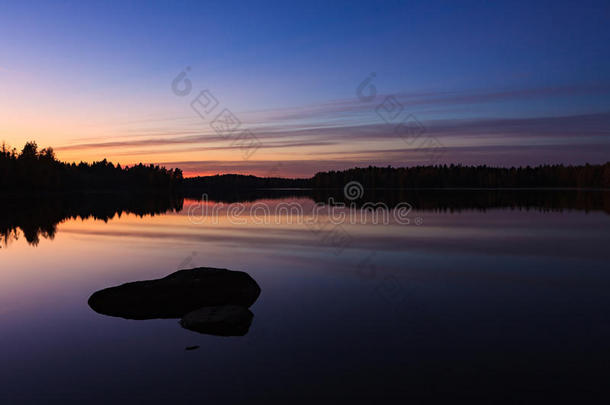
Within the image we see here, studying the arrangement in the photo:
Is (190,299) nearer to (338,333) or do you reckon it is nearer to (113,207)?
(338,333)

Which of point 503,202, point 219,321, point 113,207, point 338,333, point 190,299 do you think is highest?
point 503,202

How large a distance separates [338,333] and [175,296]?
6772 mm

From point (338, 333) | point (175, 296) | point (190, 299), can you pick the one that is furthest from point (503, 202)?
point (175, 296)

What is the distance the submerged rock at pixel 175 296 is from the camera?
595 inches

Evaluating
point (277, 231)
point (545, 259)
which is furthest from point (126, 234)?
point (545, 259)

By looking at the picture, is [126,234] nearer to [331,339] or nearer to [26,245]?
[26,245]

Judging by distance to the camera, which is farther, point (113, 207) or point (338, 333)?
point (113, 207)

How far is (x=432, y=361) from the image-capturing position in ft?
34.8

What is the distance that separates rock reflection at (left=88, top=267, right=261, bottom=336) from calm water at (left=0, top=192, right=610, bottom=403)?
58 centimetres

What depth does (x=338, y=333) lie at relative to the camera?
504 inches

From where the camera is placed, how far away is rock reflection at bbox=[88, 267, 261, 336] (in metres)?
13.8

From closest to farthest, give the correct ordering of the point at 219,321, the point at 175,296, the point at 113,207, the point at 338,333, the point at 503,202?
1. the point at 338,333
2. the point at 219,321
3. the point at 175,296
4. the point at 113,207
5. the point at 503,202

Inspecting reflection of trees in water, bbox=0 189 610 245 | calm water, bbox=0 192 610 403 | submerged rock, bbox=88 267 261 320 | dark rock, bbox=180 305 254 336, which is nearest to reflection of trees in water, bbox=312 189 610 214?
reflection of trees in water, bbox=0 189 610 245

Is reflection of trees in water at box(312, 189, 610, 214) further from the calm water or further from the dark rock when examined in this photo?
the dark rock
